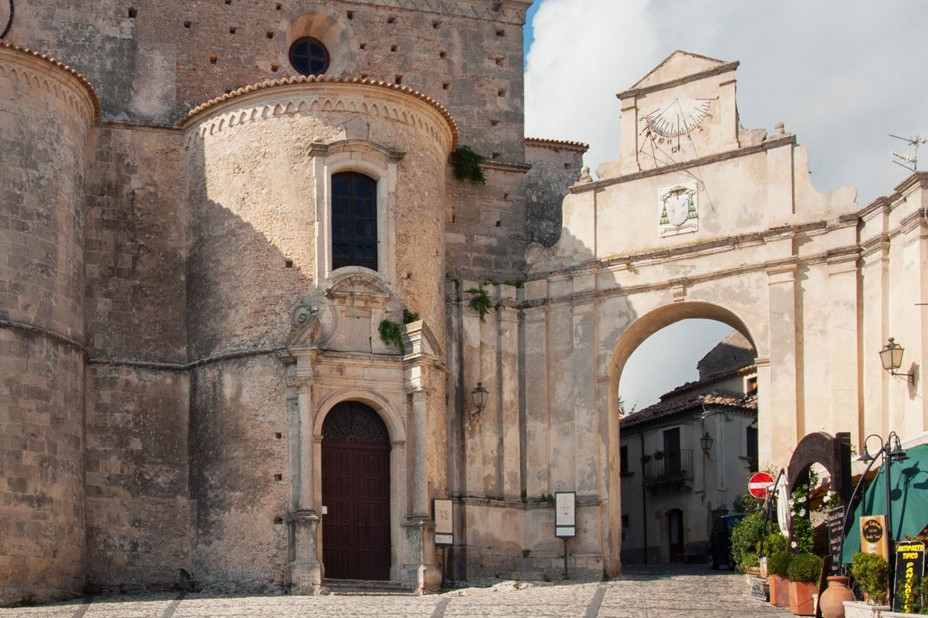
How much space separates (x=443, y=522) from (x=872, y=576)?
1007cm

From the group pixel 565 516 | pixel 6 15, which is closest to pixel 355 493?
pixel 565 516

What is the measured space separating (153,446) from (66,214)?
4536 mm

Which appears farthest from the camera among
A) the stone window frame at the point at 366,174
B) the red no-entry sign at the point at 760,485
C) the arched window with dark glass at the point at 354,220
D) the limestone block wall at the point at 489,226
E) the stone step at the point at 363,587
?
the limestone block wall at the point at 489,226

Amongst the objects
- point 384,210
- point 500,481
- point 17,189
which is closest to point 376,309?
point 384,210

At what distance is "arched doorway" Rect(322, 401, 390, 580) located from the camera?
3042cm

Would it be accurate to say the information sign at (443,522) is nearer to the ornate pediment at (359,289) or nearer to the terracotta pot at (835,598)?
the ornate pediment at (359,289)

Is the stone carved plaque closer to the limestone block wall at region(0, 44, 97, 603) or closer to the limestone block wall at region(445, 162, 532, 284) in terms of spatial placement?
the limestone block wall at region(445, 162, 532, 284)

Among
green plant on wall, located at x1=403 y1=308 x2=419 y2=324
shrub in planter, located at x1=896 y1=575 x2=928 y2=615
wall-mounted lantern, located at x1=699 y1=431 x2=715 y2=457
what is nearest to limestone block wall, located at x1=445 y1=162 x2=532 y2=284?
green plant on wall, located at x1=403 y1=308 x2=419 y2=324

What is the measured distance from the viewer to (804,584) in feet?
82.6

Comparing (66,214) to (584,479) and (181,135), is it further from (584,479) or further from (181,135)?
(584,479)

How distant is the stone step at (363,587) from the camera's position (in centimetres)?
2920

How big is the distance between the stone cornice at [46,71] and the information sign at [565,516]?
1151cm

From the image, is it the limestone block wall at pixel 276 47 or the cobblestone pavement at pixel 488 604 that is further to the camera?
the limestone block wall at pixel 276 47

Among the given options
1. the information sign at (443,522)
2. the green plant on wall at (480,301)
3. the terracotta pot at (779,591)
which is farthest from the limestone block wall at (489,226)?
the terracotta pot at (779,591)
